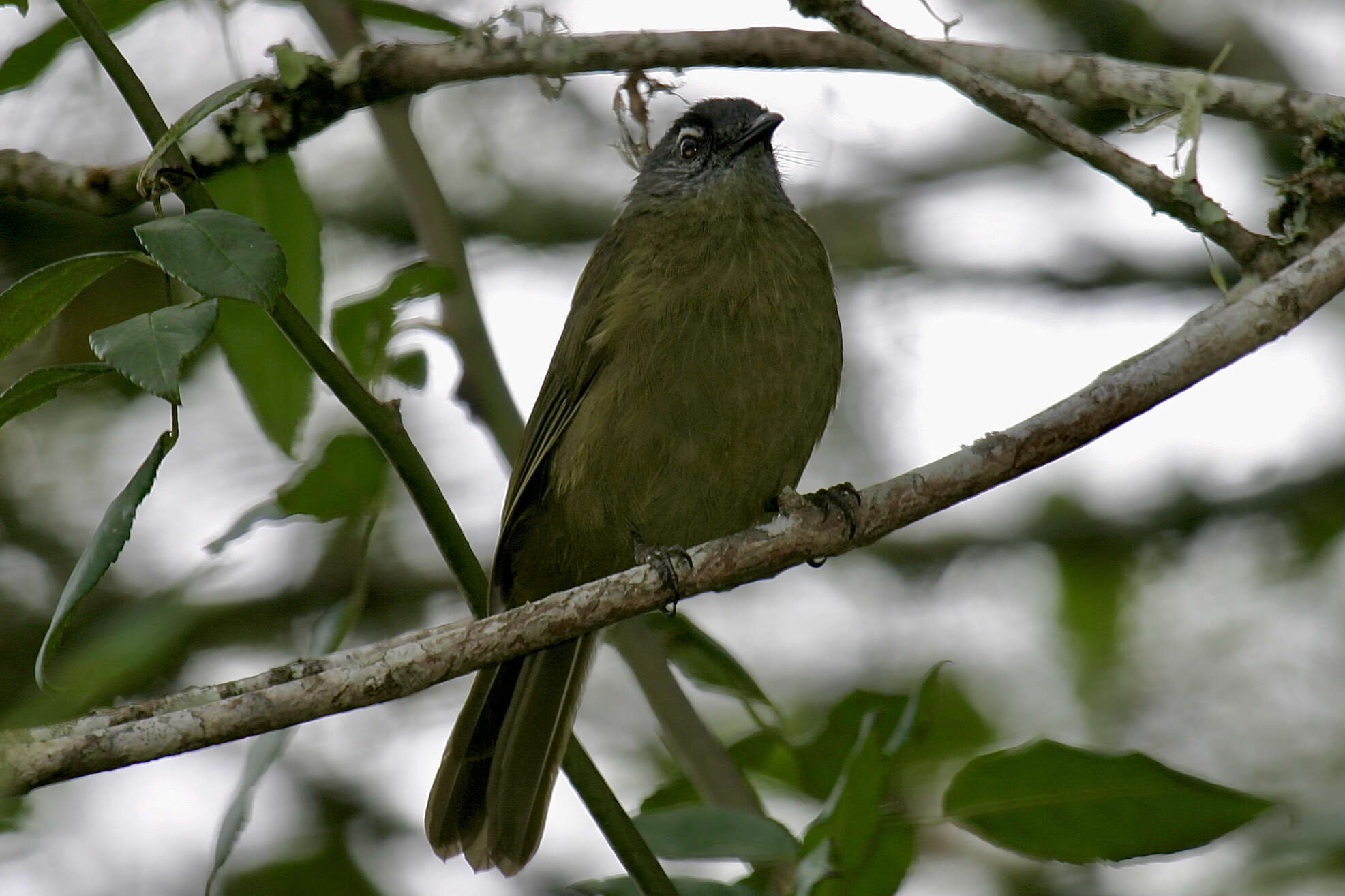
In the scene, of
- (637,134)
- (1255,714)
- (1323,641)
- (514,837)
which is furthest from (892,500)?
(1323,641)

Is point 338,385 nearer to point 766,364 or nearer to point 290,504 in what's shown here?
point 290,504

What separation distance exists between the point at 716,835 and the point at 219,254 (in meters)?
1.37

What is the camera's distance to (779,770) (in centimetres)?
317

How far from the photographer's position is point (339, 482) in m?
2.81

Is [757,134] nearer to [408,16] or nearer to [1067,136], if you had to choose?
[408,16]

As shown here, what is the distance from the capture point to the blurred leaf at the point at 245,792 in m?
2.70

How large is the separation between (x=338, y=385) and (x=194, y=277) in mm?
478

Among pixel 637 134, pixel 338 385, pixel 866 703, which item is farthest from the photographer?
pixel 637 134

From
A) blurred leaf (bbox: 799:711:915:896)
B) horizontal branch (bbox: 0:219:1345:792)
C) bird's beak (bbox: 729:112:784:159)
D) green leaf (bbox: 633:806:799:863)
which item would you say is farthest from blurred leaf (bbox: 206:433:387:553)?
bird's beak (bbox: 729:112:784:159)

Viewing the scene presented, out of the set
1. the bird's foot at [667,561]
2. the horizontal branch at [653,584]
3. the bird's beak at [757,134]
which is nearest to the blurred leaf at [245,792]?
the horizontal branch at [653,584]

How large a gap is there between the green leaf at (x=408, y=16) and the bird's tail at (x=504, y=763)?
1.54 m

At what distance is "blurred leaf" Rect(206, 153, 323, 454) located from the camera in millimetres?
2891

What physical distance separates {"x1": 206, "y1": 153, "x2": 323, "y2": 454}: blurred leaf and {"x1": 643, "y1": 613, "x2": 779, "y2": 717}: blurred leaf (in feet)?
3.07

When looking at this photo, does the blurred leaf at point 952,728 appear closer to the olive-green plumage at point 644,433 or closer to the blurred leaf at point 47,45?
the olive-green plumage at point 644,433
